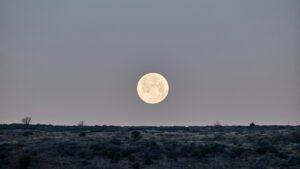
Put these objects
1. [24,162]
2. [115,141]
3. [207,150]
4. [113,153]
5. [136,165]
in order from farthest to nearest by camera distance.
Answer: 1. [115,141]
2. [207,150]
3. [113,153]
4. [24,162]
5. [136,165]

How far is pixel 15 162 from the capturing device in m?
54.1

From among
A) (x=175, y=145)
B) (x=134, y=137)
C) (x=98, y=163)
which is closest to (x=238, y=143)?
(x=175, y=145)

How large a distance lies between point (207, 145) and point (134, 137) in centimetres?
998

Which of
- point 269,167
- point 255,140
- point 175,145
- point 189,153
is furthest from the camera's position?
point 255,140

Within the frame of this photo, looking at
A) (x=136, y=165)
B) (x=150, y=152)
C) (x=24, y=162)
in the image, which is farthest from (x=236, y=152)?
(x=24, y=162)

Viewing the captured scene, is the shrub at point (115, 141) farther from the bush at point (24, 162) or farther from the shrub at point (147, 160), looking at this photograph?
the bush at point (24, 162)

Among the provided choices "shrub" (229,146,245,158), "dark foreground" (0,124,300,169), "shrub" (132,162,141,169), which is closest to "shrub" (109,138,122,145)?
"dark foreground" (0,124,300,169)

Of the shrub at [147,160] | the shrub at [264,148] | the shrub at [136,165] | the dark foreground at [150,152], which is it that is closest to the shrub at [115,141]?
the dark foreground at [150,152]

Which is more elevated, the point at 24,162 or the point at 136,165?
the point at 24,162

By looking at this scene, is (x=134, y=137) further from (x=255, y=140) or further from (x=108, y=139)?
(x=255, y=140)

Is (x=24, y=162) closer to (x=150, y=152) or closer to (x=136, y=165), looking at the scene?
(x=136, y=165)

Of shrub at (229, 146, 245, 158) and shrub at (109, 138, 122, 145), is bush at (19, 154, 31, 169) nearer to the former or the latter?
shrub at (109, 138, 122, 145)

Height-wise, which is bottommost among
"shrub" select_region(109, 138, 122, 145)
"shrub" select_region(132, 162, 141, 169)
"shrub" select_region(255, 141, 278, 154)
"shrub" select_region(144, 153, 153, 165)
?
"shrub" select_region(132, 162, 141, 169)

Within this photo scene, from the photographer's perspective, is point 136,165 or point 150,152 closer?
point 136,165
